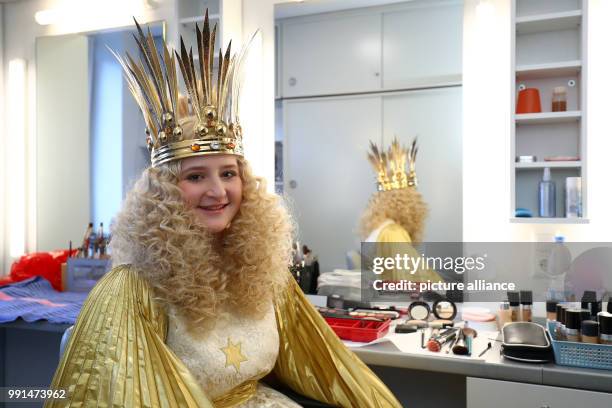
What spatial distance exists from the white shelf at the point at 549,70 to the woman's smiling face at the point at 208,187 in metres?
1.31

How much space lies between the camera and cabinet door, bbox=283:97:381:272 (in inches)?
86.6

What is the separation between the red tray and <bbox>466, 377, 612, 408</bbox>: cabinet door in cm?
35

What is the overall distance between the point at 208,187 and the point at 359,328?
0.82 meters

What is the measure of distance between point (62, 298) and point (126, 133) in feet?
3.01

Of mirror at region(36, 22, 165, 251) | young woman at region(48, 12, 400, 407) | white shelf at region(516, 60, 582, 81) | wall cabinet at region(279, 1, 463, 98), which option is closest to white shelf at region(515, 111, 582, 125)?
white shelf at region(516, 60, 582, 81)

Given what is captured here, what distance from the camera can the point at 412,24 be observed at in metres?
2.12

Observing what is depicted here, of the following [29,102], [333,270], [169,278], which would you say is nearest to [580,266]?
[333,270]

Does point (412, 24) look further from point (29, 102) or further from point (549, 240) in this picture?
point (29, 102)

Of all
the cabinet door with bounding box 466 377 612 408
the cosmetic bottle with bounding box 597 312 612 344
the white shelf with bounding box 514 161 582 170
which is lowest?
the cabinet door with bounding box 466 377 612 408

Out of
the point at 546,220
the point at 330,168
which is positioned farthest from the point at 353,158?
the point at 546,220

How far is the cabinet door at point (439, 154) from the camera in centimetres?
208

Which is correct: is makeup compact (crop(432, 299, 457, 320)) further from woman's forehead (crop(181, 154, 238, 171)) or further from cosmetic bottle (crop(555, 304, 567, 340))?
woman's forehead (crop(181, 154, 238, 171))

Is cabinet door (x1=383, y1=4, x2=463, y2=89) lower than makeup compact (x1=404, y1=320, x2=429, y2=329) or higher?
higher

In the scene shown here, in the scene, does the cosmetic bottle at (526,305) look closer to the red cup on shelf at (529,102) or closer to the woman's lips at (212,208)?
the red cup on shelf at (529,102)
